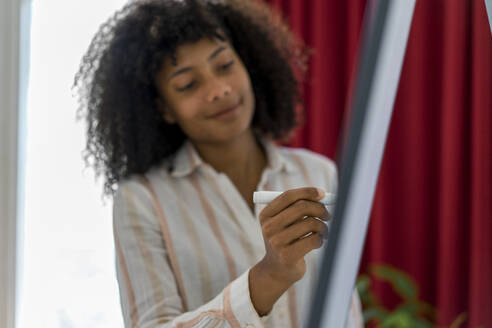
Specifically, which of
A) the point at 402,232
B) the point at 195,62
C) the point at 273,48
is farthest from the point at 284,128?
the point at 402,232

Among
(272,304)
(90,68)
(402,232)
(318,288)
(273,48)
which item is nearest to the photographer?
(318,288)

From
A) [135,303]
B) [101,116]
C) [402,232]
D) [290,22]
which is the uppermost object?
[290,22]

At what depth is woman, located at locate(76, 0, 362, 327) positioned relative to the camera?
0.36m

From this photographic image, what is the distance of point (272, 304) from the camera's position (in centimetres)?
29

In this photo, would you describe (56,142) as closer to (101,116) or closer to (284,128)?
(101,116)

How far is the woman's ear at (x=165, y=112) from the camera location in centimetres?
43

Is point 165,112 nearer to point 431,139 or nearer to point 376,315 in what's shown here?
point 376,315

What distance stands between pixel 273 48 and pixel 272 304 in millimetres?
296

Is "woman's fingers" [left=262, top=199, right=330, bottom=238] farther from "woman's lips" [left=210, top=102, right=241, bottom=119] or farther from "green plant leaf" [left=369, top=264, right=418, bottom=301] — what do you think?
"green plant leaf" [left=369, top=264, right=418, bottom=301]

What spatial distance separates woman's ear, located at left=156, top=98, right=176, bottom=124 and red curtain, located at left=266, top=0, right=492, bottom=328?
0.57 ft

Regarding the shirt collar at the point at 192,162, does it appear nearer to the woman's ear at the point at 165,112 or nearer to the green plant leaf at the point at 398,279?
the woman's ear at the point at 165,112

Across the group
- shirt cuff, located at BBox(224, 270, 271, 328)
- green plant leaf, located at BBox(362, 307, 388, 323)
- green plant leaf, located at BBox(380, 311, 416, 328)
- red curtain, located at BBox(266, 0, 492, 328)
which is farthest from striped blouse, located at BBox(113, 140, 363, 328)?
green plant leaf, located at BBox(362, 307, 388, 323)

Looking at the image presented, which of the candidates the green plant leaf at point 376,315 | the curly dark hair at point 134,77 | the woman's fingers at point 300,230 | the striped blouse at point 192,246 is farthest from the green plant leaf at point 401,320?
the woman's fingers at point 300,230

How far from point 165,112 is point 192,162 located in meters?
0.04
